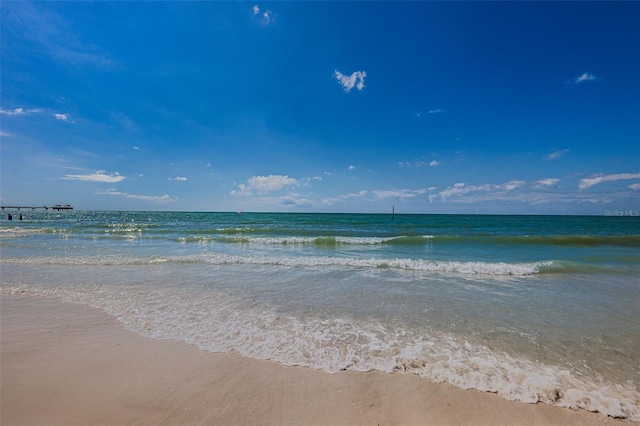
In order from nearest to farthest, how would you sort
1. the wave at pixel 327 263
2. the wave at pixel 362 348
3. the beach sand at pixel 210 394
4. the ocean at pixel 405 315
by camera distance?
the beach sand at pixel 210 394 → the wave at pixel 362 348 → the ocean at pixel 405 315 → the wave at pixel 327 263

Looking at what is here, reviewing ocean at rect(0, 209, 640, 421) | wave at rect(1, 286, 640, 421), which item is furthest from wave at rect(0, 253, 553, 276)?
wave at rect(1, 286, 640, 421)

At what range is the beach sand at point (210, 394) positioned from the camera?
2783 mm

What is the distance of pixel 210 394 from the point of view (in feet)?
10.3

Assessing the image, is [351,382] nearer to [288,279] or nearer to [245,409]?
[245,409]

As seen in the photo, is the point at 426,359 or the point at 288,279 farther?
the point at 288,279

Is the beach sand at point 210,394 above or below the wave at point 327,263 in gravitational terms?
below

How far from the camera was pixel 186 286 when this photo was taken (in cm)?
775

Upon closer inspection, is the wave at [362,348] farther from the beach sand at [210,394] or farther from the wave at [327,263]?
the wave at [327,263]

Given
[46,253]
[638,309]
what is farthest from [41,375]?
[46,253]

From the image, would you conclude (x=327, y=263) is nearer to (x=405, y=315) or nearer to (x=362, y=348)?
(x=405, y=315)

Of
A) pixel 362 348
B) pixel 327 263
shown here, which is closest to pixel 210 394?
pixel 362 348

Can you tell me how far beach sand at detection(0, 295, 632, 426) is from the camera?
2.78 metres

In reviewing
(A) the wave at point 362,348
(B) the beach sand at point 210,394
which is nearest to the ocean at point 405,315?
(A) the wave at point 362,348

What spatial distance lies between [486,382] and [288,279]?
6155mm
